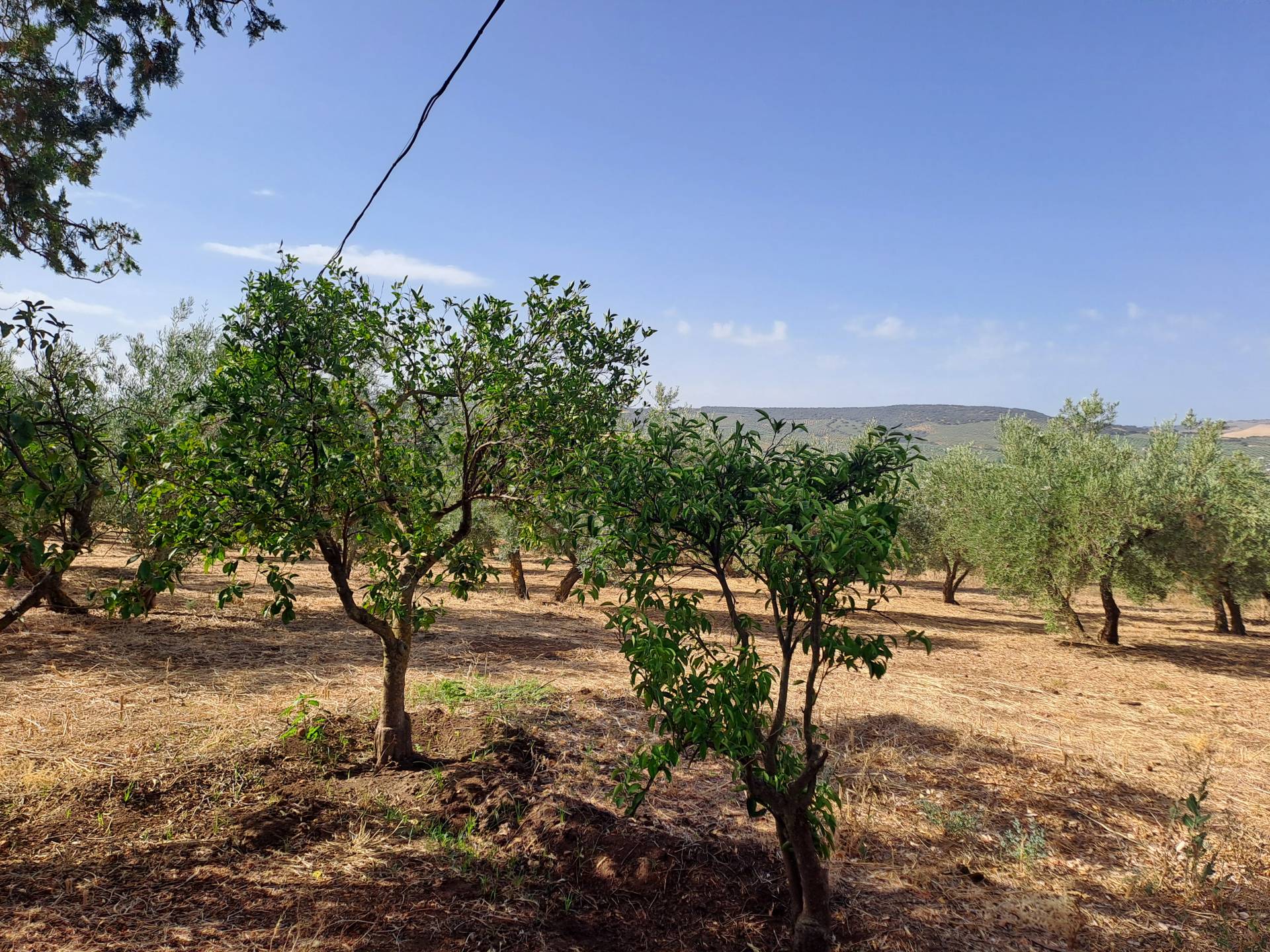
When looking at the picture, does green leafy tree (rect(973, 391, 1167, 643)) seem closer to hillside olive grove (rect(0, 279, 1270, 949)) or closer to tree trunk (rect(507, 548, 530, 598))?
hillside olive grove (rect(0, 279, 1270, 949))

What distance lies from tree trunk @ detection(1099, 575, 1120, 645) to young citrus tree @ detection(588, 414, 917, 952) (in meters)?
18.0

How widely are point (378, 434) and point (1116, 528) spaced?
1878 cm

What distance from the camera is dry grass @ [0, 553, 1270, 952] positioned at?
4660 millimetres

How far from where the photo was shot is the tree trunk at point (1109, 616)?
18.3m

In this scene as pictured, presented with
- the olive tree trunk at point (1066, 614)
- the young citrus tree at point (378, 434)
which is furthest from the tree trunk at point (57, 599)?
the olive tree trunk at point (1066, 614)

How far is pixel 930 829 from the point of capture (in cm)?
641

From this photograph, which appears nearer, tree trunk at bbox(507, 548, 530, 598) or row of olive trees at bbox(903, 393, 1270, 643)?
row of olive trees at bbox(903, 393, 1270, 643)

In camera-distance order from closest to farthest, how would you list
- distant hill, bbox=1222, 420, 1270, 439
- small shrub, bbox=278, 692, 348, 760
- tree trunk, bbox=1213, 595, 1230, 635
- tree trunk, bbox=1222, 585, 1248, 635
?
small shrub, bbox=278, 692, 348, 760 < tree trunk, bbox=1222, 585, 1248, 635 < tree trunk, bbox=1213, 595, 1230, 635 < distant hill, bbox=1222, 420, 1270, 439

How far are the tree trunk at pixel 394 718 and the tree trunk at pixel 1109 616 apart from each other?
1878 cm

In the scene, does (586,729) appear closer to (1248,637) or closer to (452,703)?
(452,703)

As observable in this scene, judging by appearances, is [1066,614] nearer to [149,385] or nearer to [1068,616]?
[1068,616]

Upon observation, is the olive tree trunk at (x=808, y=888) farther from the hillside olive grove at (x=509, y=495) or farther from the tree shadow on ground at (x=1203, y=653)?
the tree shadow on ground at (x=1203, y=653)

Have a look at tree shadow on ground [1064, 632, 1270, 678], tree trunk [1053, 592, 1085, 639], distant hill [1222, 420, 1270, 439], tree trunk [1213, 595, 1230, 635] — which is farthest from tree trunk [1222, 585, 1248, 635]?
distant hill [1222, 420, 1270, 439]

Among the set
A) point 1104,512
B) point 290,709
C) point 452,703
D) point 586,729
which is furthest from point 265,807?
point 1104,512
